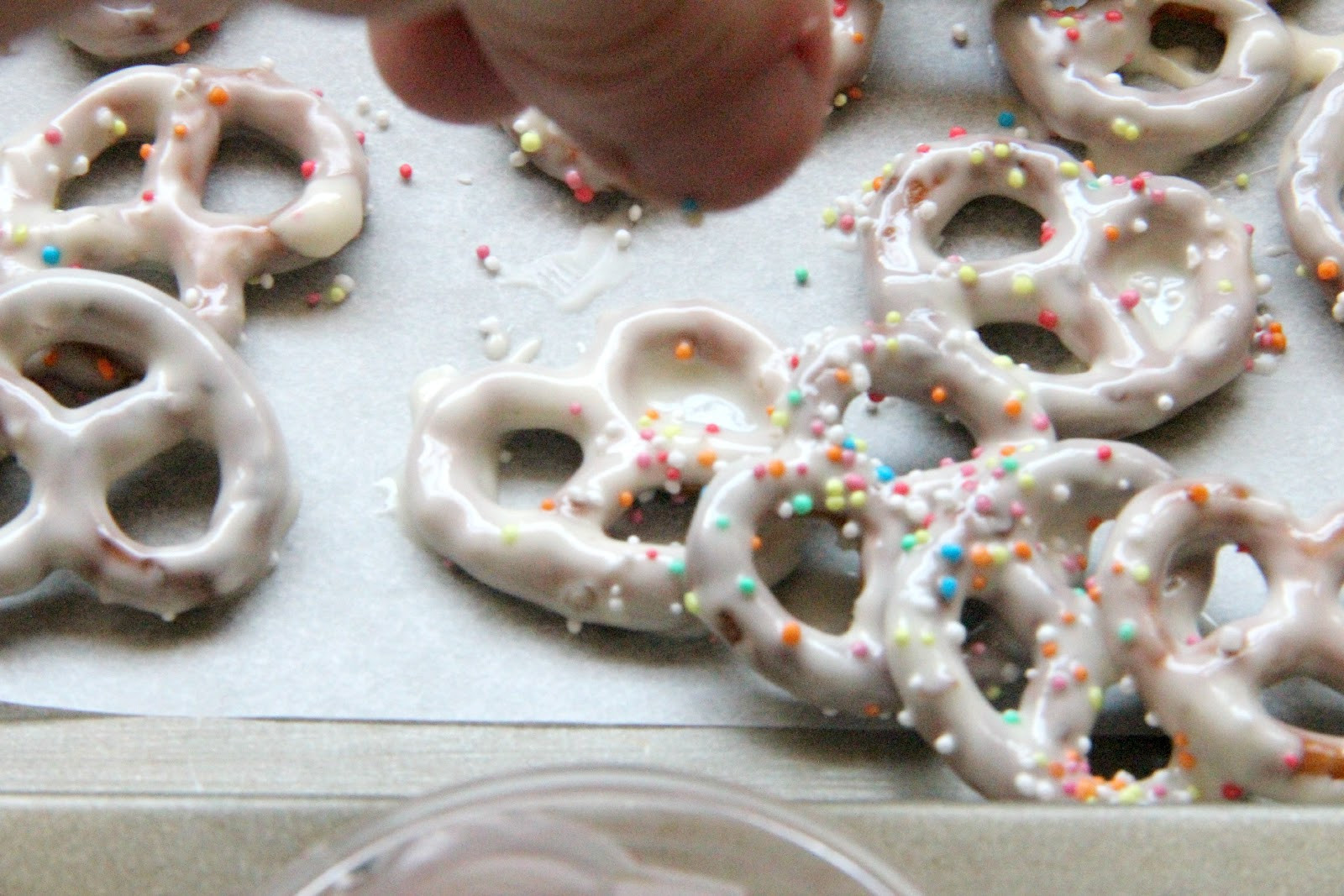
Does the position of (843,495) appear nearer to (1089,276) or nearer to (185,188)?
(1089,276)

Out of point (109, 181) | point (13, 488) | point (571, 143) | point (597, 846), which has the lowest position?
point (13, 488)

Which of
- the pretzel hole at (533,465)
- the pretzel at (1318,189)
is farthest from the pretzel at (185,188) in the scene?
the pretzel at (1318,189)

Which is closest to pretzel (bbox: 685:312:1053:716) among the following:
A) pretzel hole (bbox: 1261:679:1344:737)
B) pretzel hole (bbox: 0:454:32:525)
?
pretzel hole (bbox: 1261:679:1344:737)

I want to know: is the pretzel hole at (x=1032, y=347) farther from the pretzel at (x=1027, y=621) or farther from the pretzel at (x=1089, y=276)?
the pretzel at (x=1027, y=621)

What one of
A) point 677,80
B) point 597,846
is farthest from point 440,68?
point 597,846

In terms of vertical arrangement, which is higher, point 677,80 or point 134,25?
point 677,80

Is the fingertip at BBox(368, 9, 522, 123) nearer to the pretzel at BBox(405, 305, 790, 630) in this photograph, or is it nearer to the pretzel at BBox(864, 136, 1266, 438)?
the pretzel at BBox(405, 305, 790, 630)
